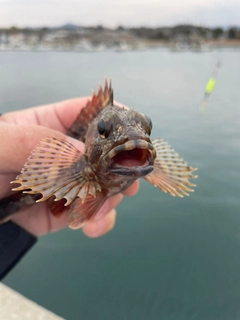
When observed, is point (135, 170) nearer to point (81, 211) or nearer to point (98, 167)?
point (98, 167)

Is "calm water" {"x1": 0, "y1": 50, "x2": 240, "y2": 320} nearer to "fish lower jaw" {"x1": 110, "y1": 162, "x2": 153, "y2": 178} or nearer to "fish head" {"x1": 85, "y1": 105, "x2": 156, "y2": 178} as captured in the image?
"fish head" {"x1": 85, "y1": 105, "x2": 156, "y2": 178}

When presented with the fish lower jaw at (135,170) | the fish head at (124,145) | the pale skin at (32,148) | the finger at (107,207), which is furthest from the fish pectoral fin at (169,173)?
the fish lower jaw at (135,170)

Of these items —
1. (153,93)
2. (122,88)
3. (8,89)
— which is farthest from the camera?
(122,88)

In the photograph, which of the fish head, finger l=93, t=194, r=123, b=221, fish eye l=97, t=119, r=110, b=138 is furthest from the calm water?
fish eye l=97, t=119, r=110, b=138

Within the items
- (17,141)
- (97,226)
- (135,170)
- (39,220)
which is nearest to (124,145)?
(135,170)

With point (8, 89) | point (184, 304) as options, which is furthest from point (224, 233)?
point (8, 89)

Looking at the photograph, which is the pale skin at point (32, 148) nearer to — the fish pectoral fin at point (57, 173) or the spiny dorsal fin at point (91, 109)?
the fish pectoral fin at point (57, 173)

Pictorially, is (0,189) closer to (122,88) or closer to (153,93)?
(153,93)
